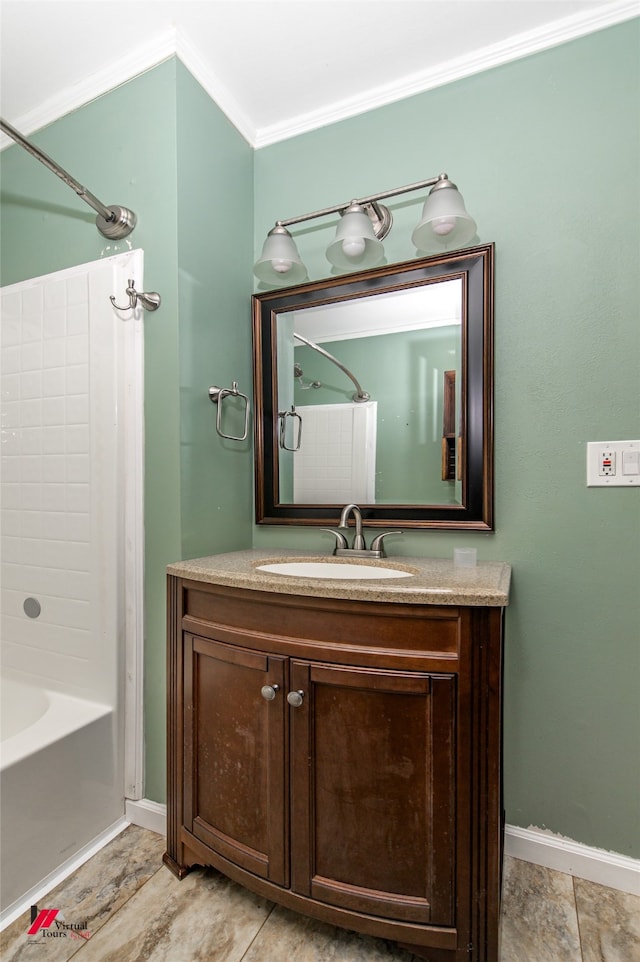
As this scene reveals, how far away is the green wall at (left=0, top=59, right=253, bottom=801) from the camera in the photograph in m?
1.45

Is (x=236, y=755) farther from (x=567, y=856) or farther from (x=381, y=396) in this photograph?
(x=381, y=396)

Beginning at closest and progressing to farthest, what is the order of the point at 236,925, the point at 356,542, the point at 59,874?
1. the point at 236,925
2. the point at 59,874
3. the point at 356,542

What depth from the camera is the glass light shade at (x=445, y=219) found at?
4.30 feet

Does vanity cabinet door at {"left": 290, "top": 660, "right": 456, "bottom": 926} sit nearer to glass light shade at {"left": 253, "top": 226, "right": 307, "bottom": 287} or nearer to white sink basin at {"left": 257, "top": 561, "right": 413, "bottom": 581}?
white sink basin at {"left": 257, "top": 561, "right": 413, "bottom": 581}

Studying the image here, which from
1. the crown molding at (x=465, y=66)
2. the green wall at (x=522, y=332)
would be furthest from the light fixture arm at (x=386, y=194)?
the crown molding at (x=465, y=66)

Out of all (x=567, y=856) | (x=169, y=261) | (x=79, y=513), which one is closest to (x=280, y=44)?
(x=169, y=261)

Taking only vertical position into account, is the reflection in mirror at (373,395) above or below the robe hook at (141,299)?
below

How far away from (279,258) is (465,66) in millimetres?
846

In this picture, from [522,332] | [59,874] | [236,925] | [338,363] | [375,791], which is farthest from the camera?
[338,363]

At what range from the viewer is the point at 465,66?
4.86 feet

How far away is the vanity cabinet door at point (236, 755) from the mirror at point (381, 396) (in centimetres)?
63

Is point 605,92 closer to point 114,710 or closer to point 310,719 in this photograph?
point 310,719

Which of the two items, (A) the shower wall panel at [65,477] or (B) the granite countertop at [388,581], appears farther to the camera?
(A) the shower wall panel at [65,477]

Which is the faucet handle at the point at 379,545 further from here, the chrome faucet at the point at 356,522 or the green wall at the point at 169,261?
the green wall at the point at 169,261
